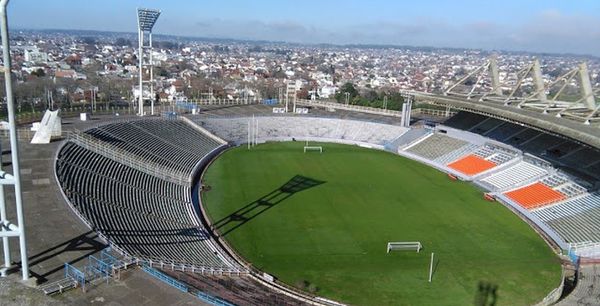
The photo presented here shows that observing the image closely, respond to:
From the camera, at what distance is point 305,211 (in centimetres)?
3177

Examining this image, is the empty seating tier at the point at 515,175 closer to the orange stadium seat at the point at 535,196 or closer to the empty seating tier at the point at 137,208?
the orange stadium seat at the point at 535,196

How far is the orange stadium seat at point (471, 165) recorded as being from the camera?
1661 inches

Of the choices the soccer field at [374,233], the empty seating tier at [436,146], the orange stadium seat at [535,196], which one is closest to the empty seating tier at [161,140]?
the soccer field at [374,233]

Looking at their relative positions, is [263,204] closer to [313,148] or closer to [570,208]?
[313,148]

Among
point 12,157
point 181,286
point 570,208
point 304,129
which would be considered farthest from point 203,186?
point 570,208

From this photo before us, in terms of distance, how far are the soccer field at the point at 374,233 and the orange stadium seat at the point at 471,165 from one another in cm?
209

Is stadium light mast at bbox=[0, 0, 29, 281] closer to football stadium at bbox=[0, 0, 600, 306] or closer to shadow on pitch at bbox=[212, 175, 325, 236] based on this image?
football stadium at bbox=[0, 0, 600, 306]

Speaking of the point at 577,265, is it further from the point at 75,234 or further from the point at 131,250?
the point at 75,234

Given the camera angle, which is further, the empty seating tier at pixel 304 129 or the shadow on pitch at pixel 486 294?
the empty seating tier at pixel 304 129

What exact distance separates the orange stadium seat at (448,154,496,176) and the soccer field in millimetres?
2093

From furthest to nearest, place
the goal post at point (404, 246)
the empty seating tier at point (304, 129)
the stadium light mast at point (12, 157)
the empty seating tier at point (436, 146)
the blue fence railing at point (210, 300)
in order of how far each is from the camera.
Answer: the empty seating tier at point (304, 129)
the empty seating tier at point (436, 146)
the goal post at point (404, 246)
the blue fence railing at point (210, 300)
the stadium light mast at point (12, 157)

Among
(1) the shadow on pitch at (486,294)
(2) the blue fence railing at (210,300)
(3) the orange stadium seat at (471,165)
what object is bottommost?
(1) the shadow on pitch at (486,294)

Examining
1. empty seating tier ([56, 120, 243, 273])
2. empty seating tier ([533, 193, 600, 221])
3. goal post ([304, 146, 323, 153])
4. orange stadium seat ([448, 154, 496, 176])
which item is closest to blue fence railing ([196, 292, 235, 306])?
empty seating tier ([56, 120, 243, 273])

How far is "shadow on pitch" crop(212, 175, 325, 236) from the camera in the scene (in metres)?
28.5
